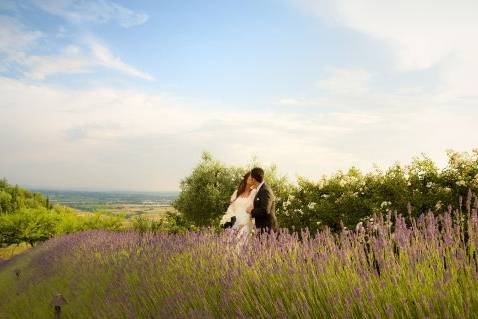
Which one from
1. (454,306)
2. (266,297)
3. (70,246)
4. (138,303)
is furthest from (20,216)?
(454,306)

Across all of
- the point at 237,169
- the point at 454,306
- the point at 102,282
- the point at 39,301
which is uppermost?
the point at 237,169

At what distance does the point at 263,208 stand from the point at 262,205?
51mm

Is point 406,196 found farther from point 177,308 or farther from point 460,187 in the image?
point 177,308

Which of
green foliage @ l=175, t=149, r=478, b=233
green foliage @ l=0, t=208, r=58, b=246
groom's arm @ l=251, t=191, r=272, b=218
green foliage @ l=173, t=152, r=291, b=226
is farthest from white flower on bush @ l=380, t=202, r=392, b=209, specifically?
green foliage @ l=0, t=208, r=58, b=246

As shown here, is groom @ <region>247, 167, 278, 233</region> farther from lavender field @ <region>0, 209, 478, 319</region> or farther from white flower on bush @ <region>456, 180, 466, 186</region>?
white flower on bush @ <region>456, 180, 466, 186</region>

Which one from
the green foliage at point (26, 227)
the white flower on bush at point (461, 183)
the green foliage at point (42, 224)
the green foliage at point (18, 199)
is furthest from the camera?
the green foliage at point (18, 199)

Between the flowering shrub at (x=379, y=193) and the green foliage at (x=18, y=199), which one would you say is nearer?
the flowering shrub at (x=379, y=193)

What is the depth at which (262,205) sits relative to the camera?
26.9 feet

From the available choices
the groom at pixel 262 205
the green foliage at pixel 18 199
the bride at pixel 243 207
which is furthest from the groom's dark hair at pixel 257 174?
the green foliage at pixel 18 199

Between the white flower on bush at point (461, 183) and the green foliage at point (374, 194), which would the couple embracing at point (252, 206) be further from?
the white flower on bush at point (461, 183)

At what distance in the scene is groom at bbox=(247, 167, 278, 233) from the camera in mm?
8211

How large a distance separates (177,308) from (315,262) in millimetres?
1116

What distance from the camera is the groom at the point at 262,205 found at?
26.9 ft

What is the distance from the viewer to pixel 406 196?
1095cm
